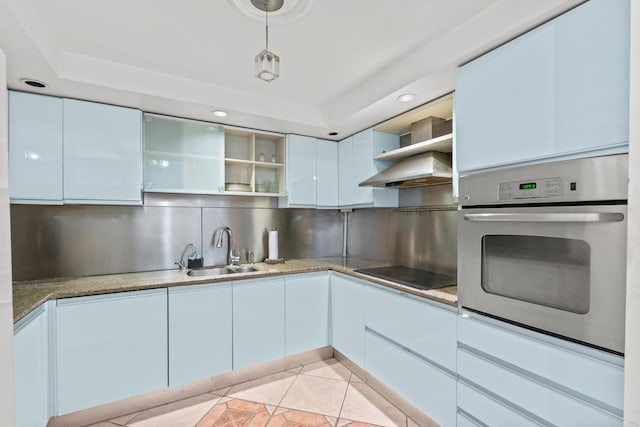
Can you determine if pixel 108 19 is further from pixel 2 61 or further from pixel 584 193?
pixel 584 193

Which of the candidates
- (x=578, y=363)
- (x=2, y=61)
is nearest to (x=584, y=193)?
(x=578, y=363)

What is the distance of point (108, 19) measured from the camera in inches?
59.6

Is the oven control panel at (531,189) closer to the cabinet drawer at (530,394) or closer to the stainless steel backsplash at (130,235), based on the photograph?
the cabinet drawer at (530,394)

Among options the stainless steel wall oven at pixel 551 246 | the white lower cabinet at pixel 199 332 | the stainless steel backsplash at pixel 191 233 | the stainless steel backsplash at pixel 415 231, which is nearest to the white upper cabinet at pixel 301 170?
the stainless steel backsplash at pixel 191 233

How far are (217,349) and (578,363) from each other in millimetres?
2109

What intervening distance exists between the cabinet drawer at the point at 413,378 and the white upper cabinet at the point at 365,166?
45.4 inches

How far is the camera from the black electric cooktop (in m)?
1.96

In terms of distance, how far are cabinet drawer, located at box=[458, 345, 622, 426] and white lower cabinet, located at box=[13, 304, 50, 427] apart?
2139 millimetres

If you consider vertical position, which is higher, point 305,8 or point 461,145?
point 305,8

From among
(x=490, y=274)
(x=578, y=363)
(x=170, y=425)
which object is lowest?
(x=170, y=425)

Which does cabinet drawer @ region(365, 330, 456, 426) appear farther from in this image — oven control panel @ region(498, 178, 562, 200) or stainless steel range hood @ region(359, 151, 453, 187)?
stainless steel range hood @ region(359, 151, 453, 187)

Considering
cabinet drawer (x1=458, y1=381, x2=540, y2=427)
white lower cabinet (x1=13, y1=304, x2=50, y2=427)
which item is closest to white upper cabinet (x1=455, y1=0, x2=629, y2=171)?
cabinet drawer (x1=458, y1=381, x2=540, y2=427)

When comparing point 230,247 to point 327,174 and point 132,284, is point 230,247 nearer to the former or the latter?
point 132,284

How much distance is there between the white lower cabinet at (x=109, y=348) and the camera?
1802 millimetres
